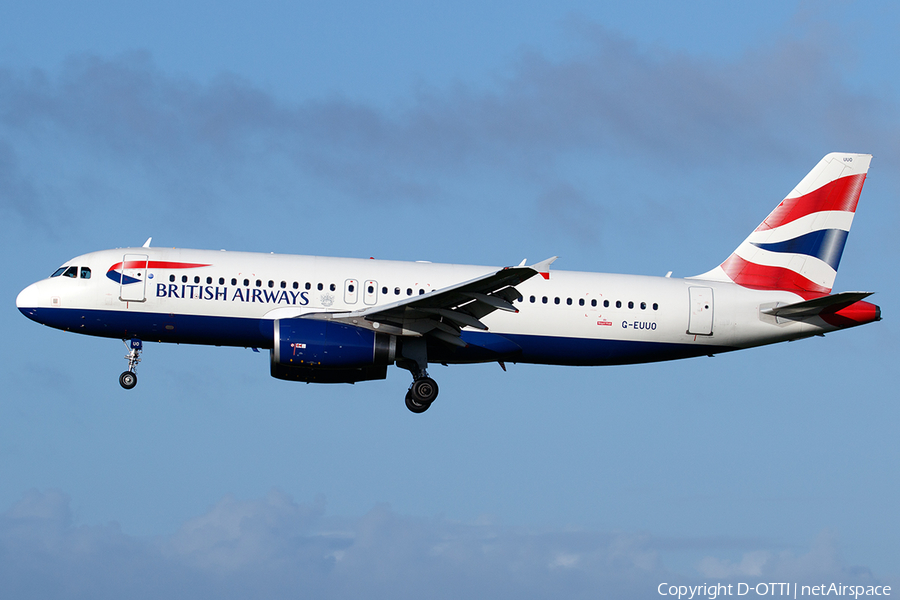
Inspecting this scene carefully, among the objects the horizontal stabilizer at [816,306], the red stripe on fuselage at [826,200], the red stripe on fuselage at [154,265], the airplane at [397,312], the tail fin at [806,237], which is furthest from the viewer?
the red stripe on fuselage at [826,200]

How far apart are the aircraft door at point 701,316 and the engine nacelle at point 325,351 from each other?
968 cm

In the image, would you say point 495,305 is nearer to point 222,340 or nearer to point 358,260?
point 358,260

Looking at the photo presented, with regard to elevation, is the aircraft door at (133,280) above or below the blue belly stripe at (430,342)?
above

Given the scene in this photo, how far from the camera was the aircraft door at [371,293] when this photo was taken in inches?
1315

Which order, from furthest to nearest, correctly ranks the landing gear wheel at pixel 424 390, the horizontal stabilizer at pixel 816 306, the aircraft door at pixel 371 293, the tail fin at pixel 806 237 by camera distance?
the tail fin at pixel 806 237 < the landing gear wheel at pixel 424 390 < the aircraft door at pixel 371 293 < the horizontal stabilizer at pixel 816 306

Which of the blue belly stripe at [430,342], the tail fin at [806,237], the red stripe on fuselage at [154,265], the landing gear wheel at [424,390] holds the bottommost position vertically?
the landing gear wheel at [424,390]

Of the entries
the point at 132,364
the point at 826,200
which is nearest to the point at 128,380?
the point at 132,364

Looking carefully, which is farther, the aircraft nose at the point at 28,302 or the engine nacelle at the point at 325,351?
the aircraft nose at the point at 28,302

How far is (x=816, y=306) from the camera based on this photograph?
34062 millimetres

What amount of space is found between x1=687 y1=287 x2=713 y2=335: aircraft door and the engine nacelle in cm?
968

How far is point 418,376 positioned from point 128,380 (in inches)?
344

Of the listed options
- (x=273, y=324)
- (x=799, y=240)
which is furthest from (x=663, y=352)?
(x=273, y=324)

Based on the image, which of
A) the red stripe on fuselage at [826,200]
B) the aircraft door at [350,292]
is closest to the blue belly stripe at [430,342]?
the aircraft door at [350,292]

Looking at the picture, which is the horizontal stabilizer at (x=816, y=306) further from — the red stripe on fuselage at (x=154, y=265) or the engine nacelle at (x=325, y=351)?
the red stripe on fuselage at (x=154, y=265)
